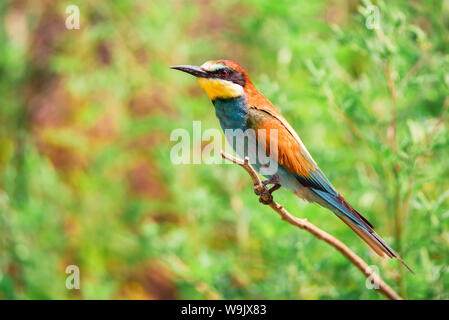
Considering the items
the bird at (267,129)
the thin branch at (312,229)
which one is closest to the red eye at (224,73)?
the bird at (267,129)

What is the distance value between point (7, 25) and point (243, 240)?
279 centimetres

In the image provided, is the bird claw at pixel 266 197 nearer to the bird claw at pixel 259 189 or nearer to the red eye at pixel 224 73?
the bird claw at pixel 259 189

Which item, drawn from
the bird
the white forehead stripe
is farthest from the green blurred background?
the white forehead stripe

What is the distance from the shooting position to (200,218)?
2.19 meters

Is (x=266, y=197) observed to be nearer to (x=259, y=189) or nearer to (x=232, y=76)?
(x=259, y=189)

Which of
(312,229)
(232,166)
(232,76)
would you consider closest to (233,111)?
(232,76)

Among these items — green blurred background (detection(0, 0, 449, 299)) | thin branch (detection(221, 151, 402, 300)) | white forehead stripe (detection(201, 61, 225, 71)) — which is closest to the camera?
thin branch (detection(221, 151, 402, 300))

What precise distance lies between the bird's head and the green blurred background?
0.32m

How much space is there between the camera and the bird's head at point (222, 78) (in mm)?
1265

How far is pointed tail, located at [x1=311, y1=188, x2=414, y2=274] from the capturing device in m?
1.19

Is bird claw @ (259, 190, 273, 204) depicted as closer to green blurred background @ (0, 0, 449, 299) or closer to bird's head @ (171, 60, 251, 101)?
bird's head @ (171, 60, 251, 101)
